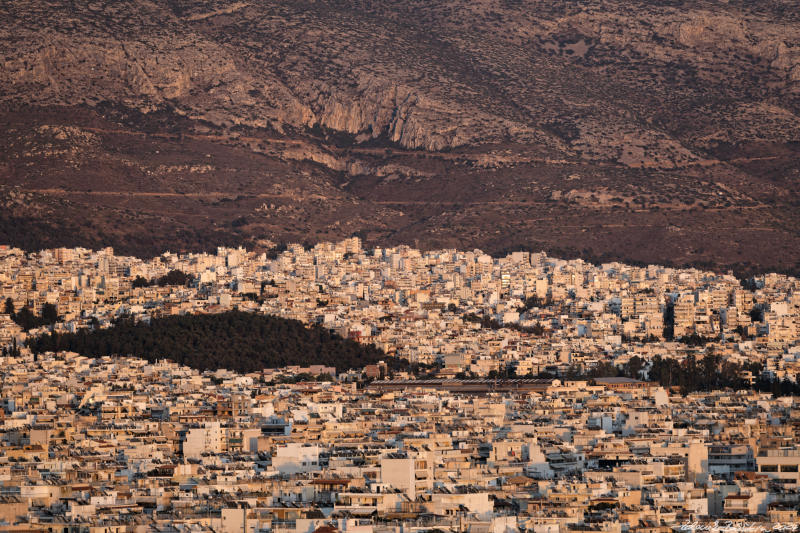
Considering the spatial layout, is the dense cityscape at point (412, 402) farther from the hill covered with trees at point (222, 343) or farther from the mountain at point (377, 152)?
the mountain at point (377, 152)

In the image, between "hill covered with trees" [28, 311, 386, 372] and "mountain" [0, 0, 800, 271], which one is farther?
"mountain" [0, 0, 800, 271]

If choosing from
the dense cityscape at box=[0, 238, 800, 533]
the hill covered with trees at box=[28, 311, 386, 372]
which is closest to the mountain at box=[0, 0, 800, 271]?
the dense cityscape at box=[0, 238, 800, 533]

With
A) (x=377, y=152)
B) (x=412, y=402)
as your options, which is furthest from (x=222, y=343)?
(x=377, y=152)

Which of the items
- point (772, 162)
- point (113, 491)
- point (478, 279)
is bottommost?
point (113, 491)

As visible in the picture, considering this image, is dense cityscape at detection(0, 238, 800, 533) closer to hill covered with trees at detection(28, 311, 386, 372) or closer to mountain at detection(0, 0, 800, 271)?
hill covered with trees at detection(28, 311, 386, 372)

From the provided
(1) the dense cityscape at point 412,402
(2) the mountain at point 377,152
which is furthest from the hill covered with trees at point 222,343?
(2) the mountain at point 377,152

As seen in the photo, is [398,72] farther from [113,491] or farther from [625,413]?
[113,491]

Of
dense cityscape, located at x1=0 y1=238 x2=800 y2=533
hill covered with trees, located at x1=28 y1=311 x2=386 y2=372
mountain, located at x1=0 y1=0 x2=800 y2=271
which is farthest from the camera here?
mountain, located at x1=0 y1=0 x2=800 y2=271

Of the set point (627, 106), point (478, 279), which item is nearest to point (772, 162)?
point (627, 106)
